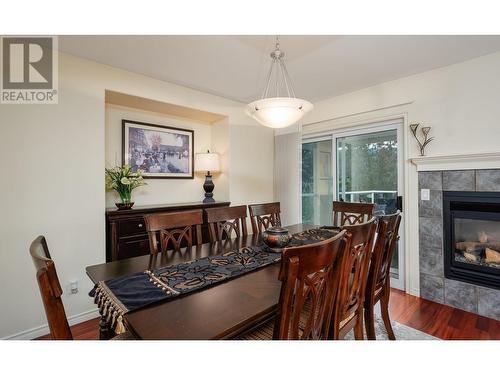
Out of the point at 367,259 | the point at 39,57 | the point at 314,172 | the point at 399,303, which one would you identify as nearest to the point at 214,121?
the point at 314,172

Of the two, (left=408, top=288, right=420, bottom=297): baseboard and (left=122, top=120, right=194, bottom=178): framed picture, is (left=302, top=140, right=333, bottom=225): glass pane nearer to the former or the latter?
(left=408, top=288, right=420, bottom=297): baseboard

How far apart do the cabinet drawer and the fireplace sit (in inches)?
127

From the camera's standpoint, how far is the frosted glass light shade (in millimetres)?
1648

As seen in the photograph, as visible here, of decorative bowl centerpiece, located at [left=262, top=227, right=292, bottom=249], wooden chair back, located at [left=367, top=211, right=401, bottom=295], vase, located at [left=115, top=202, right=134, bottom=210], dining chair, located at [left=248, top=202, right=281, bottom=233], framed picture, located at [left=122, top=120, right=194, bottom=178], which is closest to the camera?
wooden chair back, located at [left=367, top=211, right=401, bottom=295]

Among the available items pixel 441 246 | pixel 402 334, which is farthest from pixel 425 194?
pixel 402 334

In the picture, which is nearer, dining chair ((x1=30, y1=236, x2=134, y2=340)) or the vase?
dining chair ((x1=30, y1=236, x2=134, y2=340))

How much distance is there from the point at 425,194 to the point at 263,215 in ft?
5.98

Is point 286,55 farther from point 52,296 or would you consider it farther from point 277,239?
point 52,296

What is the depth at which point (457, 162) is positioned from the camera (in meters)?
2.37

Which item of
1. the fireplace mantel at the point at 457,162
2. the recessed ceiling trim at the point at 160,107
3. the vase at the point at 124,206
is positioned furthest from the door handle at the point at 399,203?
the vase at the point at 124,206

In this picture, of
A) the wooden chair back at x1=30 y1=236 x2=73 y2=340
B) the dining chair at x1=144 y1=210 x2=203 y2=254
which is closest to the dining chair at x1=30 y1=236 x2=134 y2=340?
the wooden chair back at x1=30 y1=236 x2=73 y2=340
